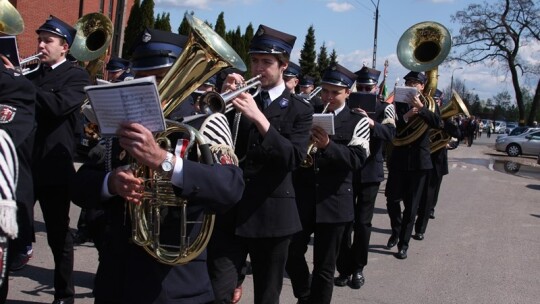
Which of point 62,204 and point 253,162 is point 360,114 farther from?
point 62,204

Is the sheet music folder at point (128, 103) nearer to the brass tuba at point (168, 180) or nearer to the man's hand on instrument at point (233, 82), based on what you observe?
the brass tuba at point (168, 180)

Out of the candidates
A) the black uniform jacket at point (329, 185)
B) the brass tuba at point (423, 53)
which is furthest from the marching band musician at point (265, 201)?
the brass tuba at point (423, 53)

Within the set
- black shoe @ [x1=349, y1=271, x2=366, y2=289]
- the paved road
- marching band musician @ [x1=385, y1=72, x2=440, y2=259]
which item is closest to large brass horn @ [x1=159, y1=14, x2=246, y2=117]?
the paved road

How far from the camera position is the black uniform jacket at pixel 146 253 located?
8.63 feet

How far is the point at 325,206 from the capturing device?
16.3 feet

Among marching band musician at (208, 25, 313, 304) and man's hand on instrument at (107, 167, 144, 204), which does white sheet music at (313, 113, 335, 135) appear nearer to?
marching band musician at (208, 25, 313, 304)

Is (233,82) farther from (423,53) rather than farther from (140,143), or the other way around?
(423,53)

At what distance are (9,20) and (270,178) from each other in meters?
1.85

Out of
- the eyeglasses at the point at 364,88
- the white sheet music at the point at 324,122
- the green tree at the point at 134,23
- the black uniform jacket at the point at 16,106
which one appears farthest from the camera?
the green tree at the point at 134,23

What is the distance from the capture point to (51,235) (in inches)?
194

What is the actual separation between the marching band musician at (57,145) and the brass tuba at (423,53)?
4.38 metres

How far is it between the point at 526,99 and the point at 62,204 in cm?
11525

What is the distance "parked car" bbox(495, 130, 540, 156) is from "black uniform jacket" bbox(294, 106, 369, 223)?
3130cm

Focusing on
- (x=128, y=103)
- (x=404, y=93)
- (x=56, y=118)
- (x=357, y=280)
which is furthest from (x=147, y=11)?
(x=128, y=103)
